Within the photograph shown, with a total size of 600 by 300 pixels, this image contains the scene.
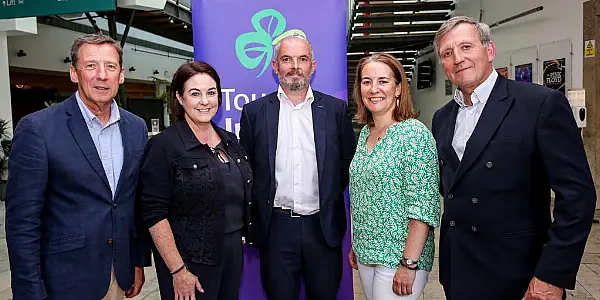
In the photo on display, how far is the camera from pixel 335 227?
2.28 metres

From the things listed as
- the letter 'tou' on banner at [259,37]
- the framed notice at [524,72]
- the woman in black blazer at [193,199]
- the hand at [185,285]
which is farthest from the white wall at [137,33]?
the hand at [185,285]

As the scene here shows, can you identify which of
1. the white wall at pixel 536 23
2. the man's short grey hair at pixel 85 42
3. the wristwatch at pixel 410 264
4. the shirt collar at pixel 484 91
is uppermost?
the white wall at pixel 536 23

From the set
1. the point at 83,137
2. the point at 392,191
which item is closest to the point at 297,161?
the point at 392,191

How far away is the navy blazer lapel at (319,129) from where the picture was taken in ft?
7.52

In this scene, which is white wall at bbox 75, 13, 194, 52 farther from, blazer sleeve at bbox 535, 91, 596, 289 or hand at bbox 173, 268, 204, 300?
blazer sleeve at bbox 535, 91, 596, 289

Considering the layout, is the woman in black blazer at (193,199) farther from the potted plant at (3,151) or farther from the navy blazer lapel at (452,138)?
the potted plant at (3,151)

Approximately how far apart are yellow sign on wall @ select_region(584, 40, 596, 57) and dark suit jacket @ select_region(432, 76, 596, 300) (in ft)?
16.2

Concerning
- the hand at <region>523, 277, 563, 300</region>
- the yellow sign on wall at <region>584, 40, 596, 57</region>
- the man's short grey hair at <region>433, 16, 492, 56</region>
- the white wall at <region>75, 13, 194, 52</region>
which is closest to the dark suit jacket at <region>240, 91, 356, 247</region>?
the man's short grey hair at <region>433, 16, 492, 56</region>

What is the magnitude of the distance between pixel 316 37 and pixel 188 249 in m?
1.54

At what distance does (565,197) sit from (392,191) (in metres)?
0.60

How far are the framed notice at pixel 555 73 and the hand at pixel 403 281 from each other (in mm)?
5560

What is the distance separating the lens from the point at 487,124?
5.57 ft

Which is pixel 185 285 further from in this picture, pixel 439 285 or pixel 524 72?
pixel 524 72

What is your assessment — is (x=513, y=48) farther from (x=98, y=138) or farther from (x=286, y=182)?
(x=98, y=138)
